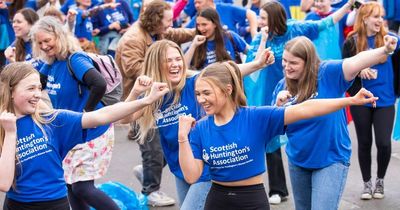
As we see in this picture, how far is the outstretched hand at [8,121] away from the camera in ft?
13.7

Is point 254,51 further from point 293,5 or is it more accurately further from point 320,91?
point 293,5

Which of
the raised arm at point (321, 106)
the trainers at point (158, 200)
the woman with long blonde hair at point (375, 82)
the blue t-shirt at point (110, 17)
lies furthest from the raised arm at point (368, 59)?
the blue t-shirt at point (110, 17)

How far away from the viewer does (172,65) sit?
5.27 meters

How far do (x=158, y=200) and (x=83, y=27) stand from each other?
189 inches

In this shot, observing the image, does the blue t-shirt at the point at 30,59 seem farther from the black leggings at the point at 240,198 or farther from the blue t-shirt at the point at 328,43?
the blue t-shirt at the point at 328,43

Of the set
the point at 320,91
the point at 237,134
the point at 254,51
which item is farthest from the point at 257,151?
the point at 254,51

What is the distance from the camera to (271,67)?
7402 mm

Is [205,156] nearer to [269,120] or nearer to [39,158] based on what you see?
[269,120]

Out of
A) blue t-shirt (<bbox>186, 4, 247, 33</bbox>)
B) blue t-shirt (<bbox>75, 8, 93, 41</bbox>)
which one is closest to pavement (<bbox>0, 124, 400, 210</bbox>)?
blue t-shirt (<bbox>186, 4, 247, 33</bbox>)

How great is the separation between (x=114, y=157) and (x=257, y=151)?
15.4 feet

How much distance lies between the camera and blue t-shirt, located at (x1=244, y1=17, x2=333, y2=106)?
7291 mm

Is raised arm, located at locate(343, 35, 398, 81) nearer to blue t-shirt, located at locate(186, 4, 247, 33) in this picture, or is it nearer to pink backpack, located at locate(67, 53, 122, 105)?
pink backpack, located at locate(67, 53, 122, 105)

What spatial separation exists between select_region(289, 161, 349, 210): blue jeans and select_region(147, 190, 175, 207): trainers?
2092mm

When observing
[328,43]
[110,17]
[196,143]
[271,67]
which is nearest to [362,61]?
[196,143]
